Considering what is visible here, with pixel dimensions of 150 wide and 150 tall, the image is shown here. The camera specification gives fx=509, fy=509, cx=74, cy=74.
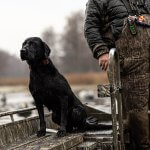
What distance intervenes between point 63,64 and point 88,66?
5.03m

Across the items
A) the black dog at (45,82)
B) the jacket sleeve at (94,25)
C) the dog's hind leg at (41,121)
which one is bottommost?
the dog's hind leg at (41,121)

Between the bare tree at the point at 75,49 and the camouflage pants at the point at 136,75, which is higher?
the bare tree at the point at 75,49

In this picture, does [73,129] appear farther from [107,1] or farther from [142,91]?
[107,1]

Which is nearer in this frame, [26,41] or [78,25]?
[26,41]

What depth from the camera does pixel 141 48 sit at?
5.44 m

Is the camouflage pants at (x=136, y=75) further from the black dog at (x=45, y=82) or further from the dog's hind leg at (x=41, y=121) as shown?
the dog's hind leg at (x=41, y=121)

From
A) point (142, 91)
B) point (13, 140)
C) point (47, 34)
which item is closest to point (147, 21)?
point (142, 91)

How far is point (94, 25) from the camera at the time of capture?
552 cm

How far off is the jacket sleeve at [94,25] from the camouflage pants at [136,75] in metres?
0.24

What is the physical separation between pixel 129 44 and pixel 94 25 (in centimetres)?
43

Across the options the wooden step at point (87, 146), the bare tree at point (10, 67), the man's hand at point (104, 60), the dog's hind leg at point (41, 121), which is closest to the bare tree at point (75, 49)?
the bare tree at point (10, 67)

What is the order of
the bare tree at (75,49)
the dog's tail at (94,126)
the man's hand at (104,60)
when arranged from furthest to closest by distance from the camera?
the bare tree at (75,49) < the dog's tail at (94,126) < the man's hand at (104,60)

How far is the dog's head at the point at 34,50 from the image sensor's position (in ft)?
18.9

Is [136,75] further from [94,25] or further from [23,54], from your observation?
[23,54]
